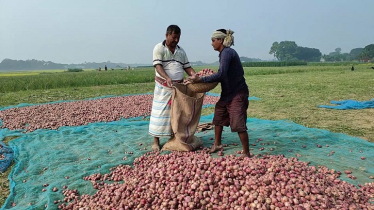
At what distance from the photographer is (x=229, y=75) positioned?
345cm

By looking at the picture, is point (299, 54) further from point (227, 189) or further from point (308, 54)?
point (227, 189)

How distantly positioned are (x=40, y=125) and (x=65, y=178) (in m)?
3.00

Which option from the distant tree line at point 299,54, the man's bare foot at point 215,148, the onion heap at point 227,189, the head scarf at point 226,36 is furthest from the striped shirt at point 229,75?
the distant tree line at point 299,54

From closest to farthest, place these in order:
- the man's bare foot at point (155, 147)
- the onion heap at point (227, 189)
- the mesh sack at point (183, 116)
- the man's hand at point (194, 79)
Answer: the onion heap at point (227, 189) < the man's hand at point (194, 79) < the mesh sack at point (183, 116) < the man's bare foot at point (155, 147)

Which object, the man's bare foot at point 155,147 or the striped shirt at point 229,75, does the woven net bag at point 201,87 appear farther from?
the man's bare foot at point 155,147

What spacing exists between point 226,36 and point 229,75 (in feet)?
1.52

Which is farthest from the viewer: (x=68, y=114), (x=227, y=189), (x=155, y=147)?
(x=68, y=114)

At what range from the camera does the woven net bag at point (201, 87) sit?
139 inches

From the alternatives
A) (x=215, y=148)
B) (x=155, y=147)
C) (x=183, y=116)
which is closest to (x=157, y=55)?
(x=183, y=116)

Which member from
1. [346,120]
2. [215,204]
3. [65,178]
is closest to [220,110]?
[215,204]

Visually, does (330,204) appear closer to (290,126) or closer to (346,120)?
(290,126)

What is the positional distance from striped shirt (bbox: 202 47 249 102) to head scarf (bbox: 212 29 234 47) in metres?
0.06

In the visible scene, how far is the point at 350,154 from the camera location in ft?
12.1

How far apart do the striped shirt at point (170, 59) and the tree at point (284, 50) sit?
118 m
